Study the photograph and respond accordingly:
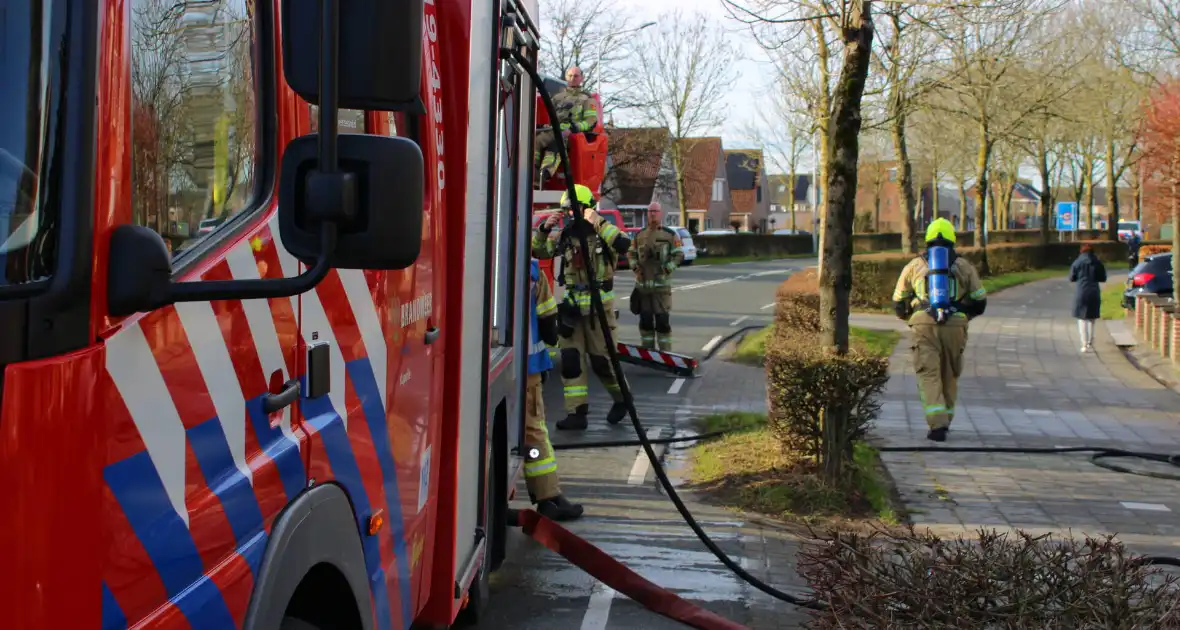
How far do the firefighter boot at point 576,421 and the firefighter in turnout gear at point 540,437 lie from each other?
2.41 m

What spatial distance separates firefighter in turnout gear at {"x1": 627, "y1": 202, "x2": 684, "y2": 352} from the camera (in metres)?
13.4

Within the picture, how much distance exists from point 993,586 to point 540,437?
330cm

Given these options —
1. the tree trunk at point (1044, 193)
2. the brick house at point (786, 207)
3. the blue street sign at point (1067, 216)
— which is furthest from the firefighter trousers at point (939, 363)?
the brick house at point (786, 207)

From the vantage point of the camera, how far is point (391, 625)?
3078mm

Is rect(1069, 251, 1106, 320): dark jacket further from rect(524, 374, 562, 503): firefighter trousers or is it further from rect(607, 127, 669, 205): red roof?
rect(607, 127, 669, 205): red roof

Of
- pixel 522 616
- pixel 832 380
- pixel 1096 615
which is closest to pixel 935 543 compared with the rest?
pixel 1096 615

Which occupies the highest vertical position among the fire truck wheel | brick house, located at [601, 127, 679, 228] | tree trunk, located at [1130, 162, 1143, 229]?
brick house, located at [601, 127, 679, 228]

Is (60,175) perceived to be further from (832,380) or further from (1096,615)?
(832,380)

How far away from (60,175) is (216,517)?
0.67 metres

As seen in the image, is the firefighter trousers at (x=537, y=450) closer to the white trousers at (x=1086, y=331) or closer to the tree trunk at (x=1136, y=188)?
the white trousers at (x=1086, y=331)

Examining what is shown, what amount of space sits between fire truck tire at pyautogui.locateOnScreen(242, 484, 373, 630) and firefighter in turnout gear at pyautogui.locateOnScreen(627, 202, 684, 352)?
10654 mm

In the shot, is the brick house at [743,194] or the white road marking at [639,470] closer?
the white road marking at [639,470]

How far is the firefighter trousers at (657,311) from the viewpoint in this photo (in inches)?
535

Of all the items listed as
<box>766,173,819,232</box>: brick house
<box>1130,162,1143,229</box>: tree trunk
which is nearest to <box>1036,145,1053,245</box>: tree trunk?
<box>1130,162,1143,229</box>: tree trunk
